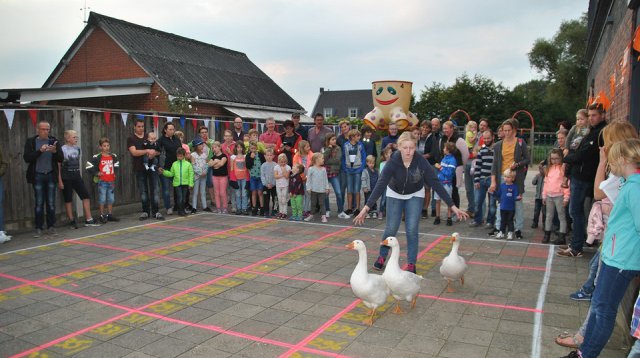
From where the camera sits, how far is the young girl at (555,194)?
27.0 feet

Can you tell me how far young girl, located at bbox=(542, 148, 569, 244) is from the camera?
8242 millimetres

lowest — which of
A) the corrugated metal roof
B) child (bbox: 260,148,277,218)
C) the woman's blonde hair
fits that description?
child (bbox: 260,148,277,218)

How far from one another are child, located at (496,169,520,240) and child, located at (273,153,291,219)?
4602mm

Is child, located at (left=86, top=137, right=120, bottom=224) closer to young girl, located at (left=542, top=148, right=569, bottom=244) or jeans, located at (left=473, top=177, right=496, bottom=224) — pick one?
jeans, located at (left=473, top=177, right=496, bottom=224)

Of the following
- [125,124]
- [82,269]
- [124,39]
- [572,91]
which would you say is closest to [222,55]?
[124,39]

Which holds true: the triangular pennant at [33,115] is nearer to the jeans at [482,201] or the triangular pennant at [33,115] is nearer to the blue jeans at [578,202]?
the jeans at [482,201]

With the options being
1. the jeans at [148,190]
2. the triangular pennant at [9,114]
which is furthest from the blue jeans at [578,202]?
the triangular pennant at [9,114]

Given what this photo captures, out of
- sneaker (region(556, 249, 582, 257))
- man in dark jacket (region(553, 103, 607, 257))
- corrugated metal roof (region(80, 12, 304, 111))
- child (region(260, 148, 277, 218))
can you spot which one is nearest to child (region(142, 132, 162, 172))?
child (region(260, 148, 277, 218))

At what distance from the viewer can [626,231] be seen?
11.4 feet

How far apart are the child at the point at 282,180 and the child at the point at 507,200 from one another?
460cm

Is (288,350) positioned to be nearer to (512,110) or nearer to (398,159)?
(398,159)

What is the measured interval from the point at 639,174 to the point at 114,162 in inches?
393

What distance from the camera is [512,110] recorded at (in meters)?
39.3

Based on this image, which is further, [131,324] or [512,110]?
[512,110]
